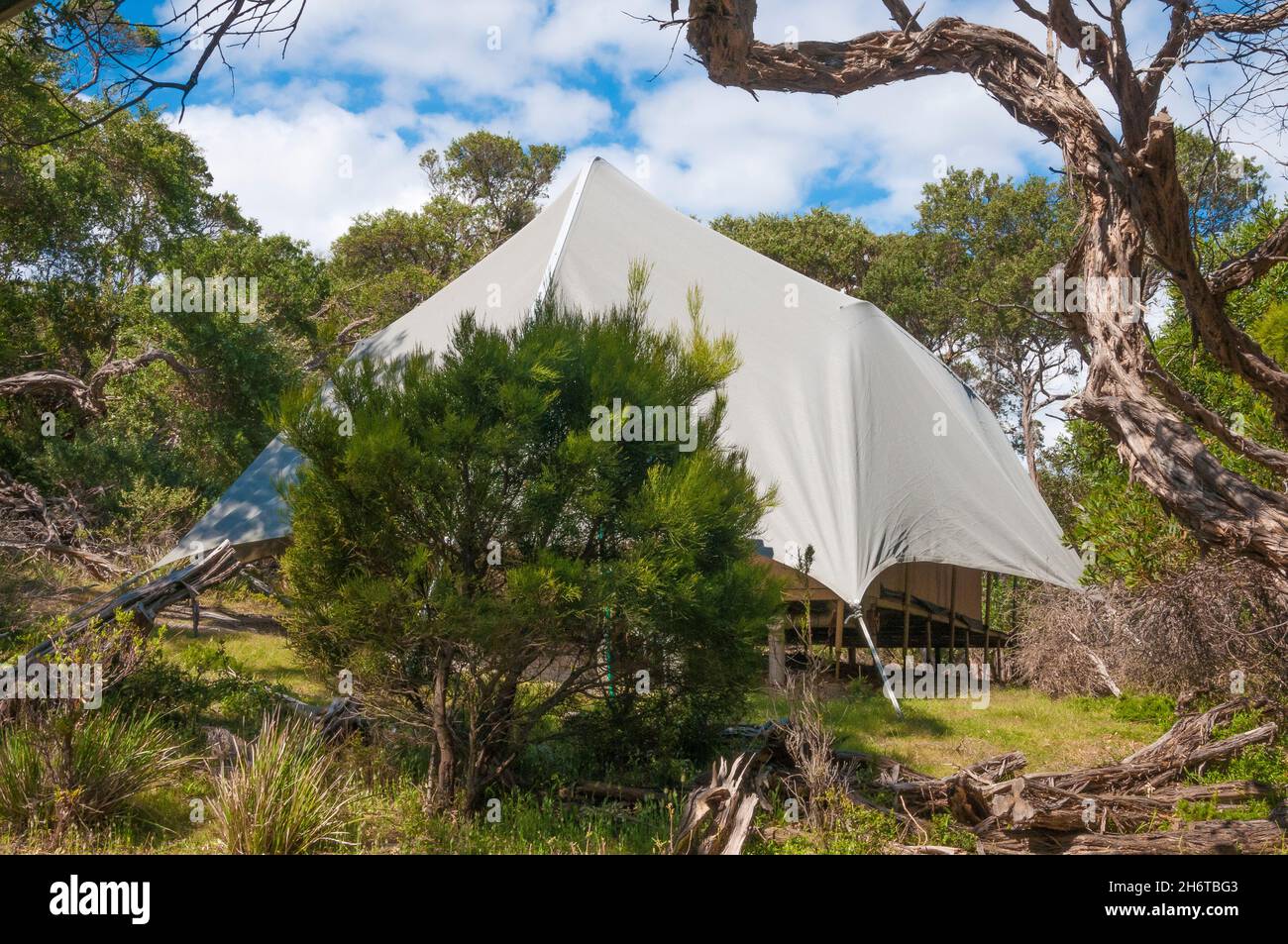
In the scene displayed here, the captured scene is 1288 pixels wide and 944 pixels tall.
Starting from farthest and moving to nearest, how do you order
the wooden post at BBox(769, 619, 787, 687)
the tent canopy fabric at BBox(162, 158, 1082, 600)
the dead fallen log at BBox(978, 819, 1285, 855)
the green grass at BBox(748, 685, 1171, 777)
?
the tent canopy fabric at BBox(162, 158, 1082, 600), the wooden post at BBox(769, 619, 787, 687), the green grass at BBox(748, 685, 1171, 777), the dead fallen log at BBox(978, 819, 1285, 855)

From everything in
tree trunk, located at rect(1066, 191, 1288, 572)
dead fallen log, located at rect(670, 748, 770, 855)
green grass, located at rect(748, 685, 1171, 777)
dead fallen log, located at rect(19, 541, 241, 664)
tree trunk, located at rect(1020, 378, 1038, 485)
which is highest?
tree trunk, located at rect(1020, 378, 1038, 485)

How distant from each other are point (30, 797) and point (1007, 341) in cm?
2594

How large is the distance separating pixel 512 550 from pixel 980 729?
5172 mm

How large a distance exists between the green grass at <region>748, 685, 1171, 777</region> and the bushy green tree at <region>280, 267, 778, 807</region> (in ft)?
4.79

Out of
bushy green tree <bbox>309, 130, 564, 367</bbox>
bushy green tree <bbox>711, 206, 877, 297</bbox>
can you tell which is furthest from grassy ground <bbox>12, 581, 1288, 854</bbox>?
bushy green tree <bbox>711, 206, 877, 297</bbox>

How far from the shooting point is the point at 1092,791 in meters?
5.95

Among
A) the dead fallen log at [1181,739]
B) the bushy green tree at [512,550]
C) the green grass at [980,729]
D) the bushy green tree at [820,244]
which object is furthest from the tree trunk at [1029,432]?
the bushy green tree at [512,550]

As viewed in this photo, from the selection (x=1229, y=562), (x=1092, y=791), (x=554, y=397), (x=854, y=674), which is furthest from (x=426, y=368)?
(x=854, y=674)

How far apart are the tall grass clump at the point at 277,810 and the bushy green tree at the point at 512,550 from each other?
2.44 ft

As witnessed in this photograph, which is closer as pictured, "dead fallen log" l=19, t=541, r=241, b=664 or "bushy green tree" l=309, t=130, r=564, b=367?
"dead fallen log" l=19, t=541, r=241, b=664

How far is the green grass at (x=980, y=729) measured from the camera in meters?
7.73

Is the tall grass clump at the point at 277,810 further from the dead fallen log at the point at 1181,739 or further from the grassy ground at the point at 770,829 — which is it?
the dead fallen log at the point at 1181,739

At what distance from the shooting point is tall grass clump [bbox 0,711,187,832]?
17.0 ft

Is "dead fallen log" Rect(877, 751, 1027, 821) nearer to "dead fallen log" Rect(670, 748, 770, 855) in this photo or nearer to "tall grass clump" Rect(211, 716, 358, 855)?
"dead fallen log" Rect(670, 748, 770, 855)
